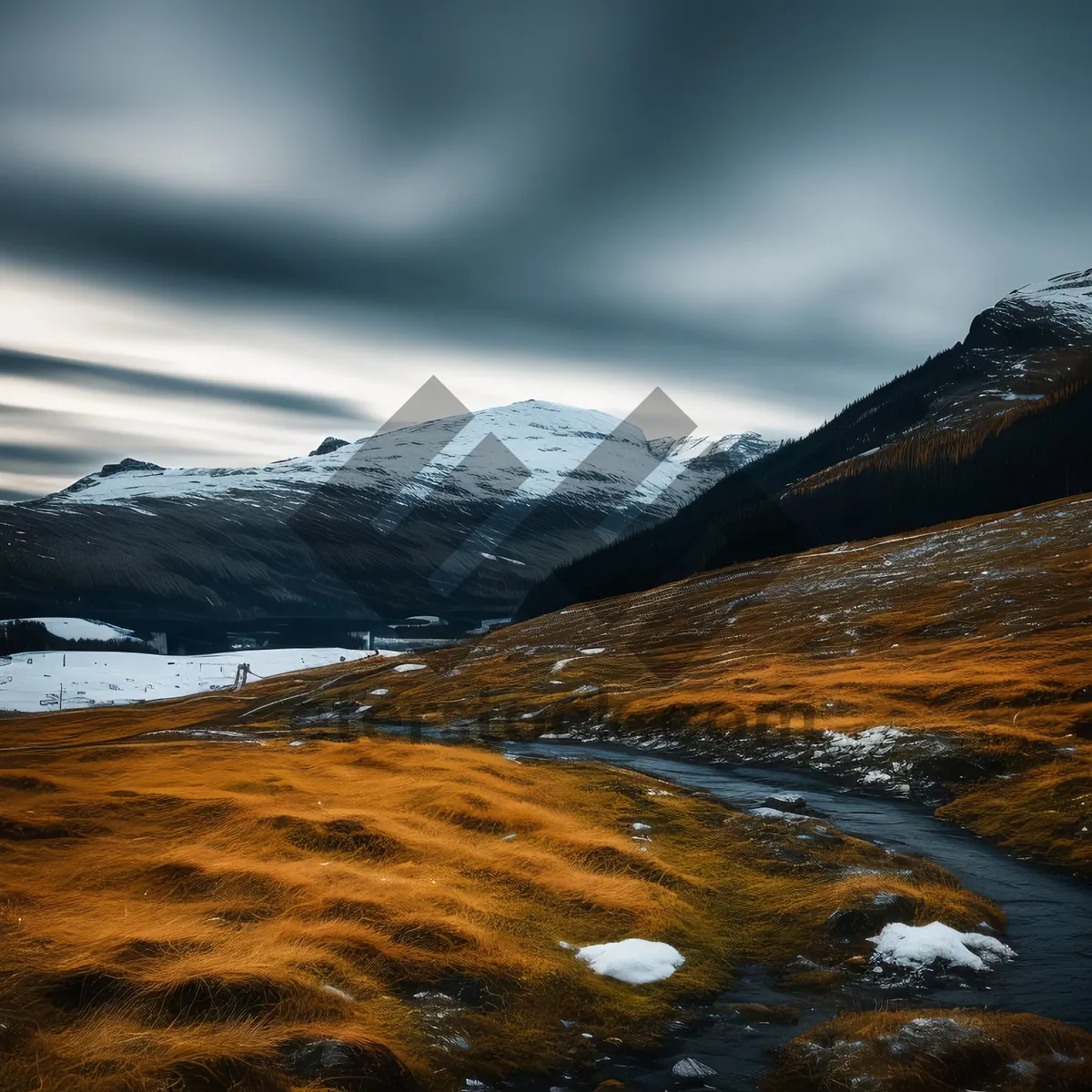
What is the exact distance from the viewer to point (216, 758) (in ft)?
108

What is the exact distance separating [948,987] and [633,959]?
17.5 ft

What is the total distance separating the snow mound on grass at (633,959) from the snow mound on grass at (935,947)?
12.5 ft

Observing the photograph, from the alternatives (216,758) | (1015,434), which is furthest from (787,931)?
(1015,434)

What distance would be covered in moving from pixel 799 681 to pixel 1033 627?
61.1 ft

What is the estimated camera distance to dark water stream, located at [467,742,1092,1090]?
11023mm

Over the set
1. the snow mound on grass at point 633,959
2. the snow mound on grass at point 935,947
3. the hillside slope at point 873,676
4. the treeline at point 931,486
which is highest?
the treeline at point 931,486

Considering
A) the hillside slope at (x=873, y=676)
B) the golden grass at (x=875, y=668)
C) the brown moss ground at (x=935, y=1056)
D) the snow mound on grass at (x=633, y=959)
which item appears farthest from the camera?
the hillside slope at (x=873, y=676)

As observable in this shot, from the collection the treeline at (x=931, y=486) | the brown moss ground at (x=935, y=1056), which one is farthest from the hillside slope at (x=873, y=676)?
the treeline at (x=931, y=486)

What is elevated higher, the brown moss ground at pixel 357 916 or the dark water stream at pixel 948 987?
the brown moss ground at pixel 357 916

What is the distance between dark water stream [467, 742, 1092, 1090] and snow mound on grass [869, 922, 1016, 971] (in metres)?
0.37

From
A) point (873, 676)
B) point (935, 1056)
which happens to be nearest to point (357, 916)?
point (935, 1056)

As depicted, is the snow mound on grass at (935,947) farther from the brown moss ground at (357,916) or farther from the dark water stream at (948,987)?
the brown moss ground at (357,916)

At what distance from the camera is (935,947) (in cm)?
1434

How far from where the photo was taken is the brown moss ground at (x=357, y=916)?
9.46m
